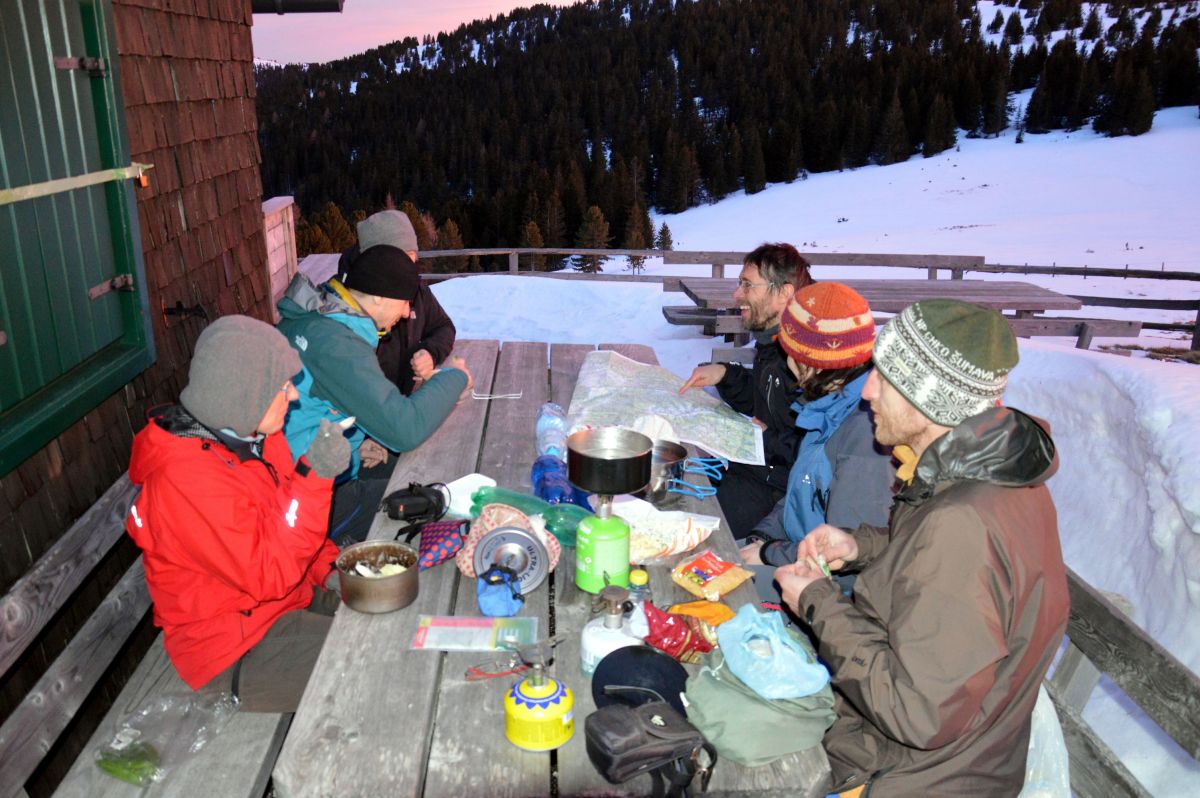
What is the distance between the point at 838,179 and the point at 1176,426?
40.0m

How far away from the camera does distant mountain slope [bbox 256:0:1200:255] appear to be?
42031 mm

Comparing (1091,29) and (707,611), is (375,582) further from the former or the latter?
(1091,29)

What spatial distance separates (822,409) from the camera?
3100 millimetres

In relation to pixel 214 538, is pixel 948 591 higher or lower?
higher

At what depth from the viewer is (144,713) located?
2551 mm

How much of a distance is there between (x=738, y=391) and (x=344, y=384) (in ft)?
6.23

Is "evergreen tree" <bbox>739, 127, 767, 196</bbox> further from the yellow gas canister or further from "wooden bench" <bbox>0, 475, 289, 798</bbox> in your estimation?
the yellow gas canister

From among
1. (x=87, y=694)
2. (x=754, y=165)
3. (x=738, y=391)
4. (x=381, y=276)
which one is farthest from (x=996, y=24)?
(x=87, y=694)

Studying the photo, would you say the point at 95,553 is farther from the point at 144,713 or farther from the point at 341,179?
the point at 341,179

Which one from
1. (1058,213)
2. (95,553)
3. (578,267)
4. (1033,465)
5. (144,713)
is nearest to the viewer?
(1033,465)

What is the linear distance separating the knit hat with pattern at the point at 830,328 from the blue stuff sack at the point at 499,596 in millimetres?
1509

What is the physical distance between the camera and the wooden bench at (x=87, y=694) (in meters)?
2.30

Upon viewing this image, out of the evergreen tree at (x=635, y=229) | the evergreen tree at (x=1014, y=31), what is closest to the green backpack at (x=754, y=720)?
the evergreen tree at (x=635, y=229)

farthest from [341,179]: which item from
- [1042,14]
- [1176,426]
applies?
[1176,426]
